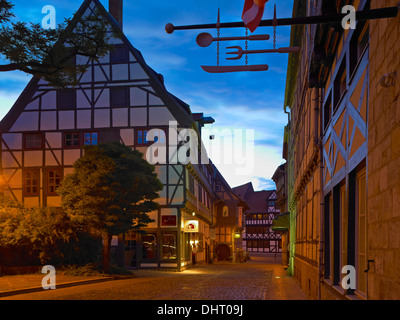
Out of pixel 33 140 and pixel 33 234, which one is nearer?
pixel 33 234

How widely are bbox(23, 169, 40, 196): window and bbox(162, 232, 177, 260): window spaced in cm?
834

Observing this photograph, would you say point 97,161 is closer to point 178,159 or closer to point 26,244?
point 26,244

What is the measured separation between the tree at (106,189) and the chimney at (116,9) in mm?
14788

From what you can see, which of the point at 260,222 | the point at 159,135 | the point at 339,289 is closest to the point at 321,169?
the point at 339,289

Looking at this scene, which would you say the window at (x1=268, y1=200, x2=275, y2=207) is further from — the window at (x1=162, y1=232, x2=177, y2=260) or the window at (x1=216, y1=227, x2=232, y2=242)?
the window at (x1=162, y1=232, x2=177, y2=260)

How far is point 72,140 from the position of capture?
3153 centimetres

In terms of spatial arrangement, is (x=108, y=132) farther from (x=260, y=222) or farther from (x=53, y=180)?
(x=260, y=222)

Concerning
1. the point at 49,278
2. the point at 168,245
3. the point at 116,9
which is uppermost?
the point at 116,9

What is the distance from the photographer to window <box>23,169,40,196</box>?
31422 mm

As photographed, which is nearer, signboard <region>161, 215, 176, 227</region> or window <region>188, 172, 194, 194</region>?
signboard <region>161, 215, 176, 227</region>

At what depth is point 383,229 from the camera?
193 inches

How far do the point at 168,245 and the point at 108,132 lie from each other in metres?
7.79

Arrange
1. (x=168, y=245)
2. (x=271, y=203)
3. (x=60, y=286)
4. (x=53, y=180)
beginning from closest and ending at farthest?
(x=60, y=286) < (x=168, y=245) < (x=53, y=180) < (x=271, y=203)

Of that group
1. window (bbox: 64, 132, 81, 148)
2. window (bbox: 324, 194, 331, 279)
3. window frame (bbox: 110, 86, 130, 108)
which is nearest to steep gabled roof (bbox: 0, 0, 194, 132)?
window frame (bbox: 110, 86, 130, 108)
